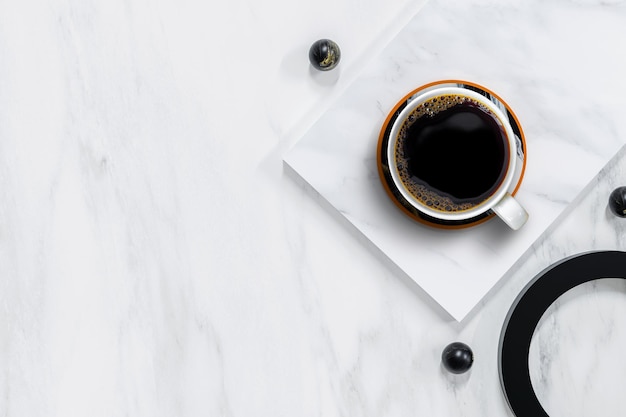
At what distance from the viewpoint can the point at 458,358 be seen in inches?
29.7

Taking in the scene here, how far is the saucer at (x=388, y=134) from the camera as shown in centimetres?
74

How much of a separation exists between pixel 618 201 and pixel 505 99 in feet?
0.44

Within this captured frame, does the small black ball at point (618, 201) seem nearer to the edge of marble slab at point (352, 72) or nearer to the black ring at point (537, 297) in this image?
the black ring at point (537, 297)

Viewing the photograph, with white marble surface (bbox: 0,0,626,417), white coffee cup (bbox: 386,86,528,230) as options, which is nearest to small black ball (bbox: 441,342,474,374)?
white marble surface (bbox: 0,0,626,417)

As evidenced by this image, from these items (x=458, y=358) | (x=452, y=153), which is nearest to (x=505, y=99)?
(x=452, y=153)

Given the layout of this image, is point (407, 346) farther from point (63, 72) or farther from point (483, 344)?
point (63, 72)

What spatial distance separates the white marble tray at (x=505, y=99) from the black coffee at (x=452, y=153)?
0.14 ft

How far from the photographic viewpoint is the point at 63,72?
2.53 feet

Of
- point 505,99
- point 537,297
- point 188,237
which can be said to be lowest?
point 188,237

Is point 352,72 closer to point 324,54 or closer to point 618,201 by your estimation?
point 324,54

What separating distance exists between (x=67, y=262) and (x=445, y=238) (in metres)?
0.34

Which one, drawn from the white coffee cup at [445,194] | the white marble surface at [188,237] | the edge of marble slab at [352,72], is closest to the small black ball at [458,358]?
the white marble surface at [188,237]

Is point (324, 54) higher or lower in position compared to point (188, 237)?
higher

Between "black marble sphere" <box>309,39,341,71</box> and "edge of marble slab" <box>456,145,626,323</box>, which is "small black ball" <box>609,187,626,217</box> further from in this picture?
"black marble sphere" <box>309,39,341,71</box>
